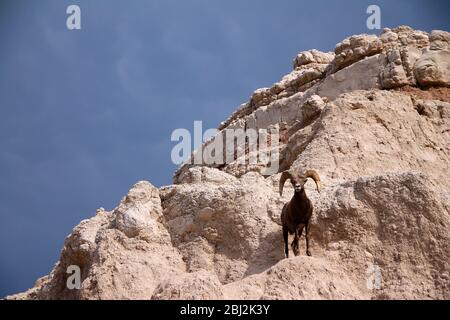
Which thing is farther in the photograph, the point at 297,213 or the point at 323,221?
the point at 323,221

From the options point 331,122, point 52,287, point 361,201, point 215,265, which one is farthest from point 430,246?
point 52,287

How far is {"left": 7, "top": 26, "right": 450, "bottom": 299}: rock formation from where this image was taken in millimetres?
12312

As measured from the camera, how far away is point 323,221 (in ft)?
46.1

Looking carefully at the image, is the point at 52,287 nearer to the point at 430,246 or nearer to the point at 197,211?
the point at 197,211

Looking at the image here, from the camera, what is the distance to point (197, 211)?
51.8 feet

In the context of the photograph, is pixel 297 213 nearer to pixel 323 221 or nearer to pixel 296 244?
pixel 296 244

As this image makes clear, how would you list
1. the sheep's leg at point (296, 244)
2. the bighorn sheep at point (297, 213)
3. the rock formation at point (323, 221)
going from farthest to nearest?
the sheep's leg at point (296, 244) → the bighorn sheep at point (297, 213) → the rock formation at point (323, 221)

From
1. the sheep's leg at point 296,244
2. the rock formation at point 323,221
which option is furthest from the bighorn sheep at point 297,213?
the rock formation at point 323,221

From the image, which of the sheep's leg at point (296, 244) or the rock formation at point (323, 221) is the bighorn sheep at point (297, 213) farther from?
the rock formation at point (323, 221)

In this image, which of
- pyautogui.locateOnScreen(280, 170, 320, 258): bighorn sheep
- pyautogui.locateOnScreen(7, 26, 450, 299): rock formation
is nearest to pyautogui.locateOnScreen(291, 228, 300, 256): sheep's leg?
pyautogui.locateOnScreen(280, 170, 320, 258): bighorn sheep

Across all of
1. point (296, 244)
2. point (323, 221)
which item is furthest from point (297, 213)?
point (323, 221)

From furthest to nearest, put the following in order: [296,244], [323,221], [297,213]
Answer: [323,221] < [296,244] < [297,213]

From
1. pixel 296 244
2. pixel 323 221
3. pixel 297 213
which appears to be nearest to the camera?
pixel 297 213

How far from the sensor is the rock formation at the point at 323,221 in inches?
485
